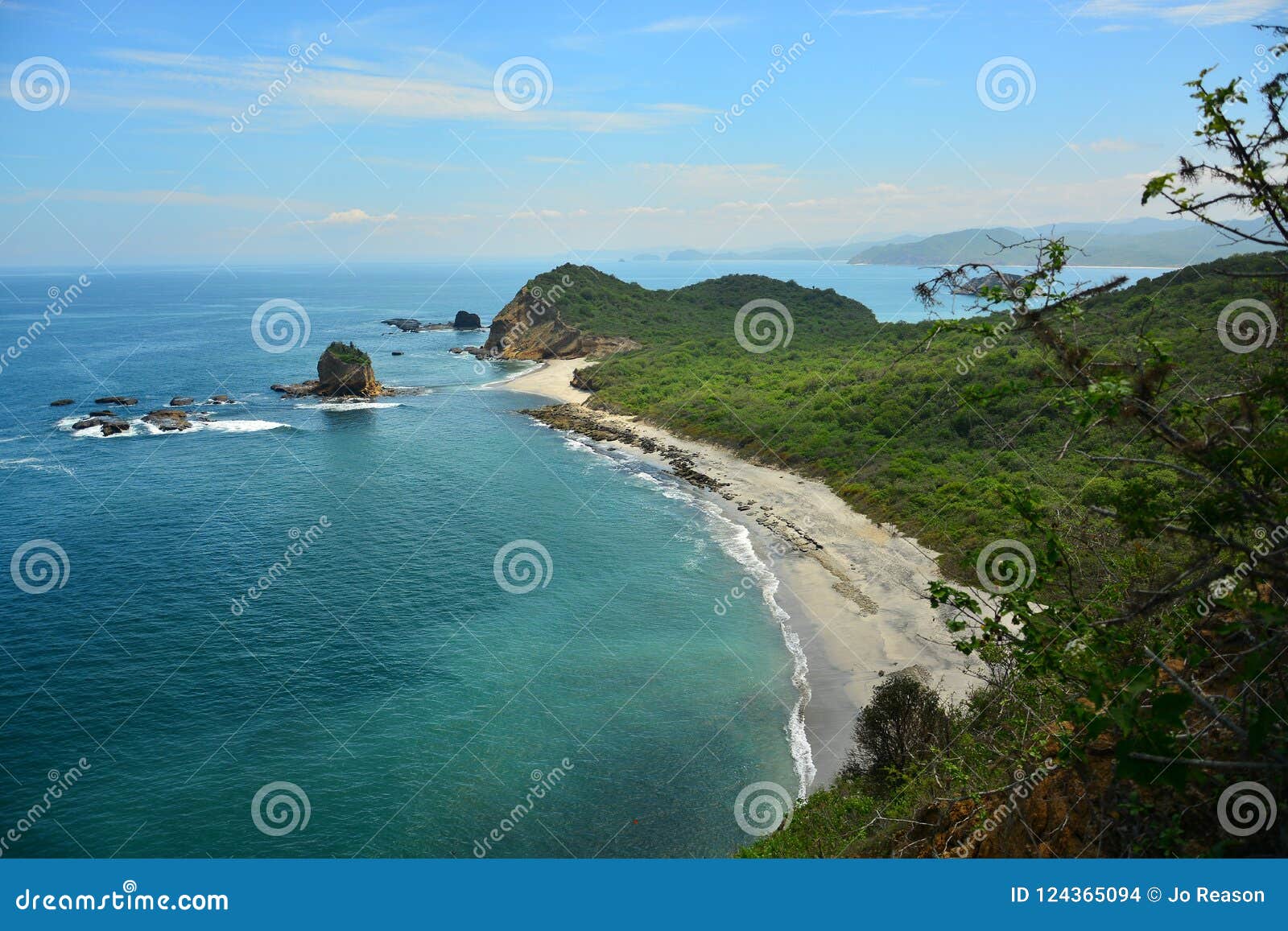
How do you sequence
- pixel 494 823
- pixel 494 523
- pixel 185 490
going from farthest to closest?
pixel 185 490 → pixel 494 523 → pixel 494 823

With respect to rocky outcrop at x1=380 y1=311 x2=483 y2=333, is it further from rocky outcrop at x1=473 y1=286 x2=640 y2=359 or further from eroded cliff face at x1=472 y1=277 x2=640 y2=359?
rocky outcrop at x1=473 y1=286 x2=640 y2=359

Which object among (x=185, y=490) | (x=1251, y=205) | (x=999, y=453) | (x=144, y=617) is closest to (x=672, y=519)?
(x=999, y=453)

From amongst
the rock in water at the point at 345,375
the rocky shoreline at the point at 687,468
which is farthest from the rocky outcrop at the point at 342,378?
the rocky shoreline at the point at 687,468

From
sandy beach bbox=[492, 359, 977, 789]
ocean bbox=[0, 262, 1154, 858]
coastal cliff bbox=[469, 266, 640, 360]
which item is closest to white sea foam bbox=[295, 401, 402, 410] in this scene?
ocean bbox=[0, 262, 1154, 858]

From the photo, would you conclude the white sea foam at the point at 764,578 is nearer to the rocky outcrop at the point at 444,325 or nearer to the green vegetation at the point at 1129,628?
the green vegetation at the point at 1129,628

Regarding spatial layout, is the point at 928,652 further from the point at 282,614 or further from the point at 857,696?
the point at 282,614
